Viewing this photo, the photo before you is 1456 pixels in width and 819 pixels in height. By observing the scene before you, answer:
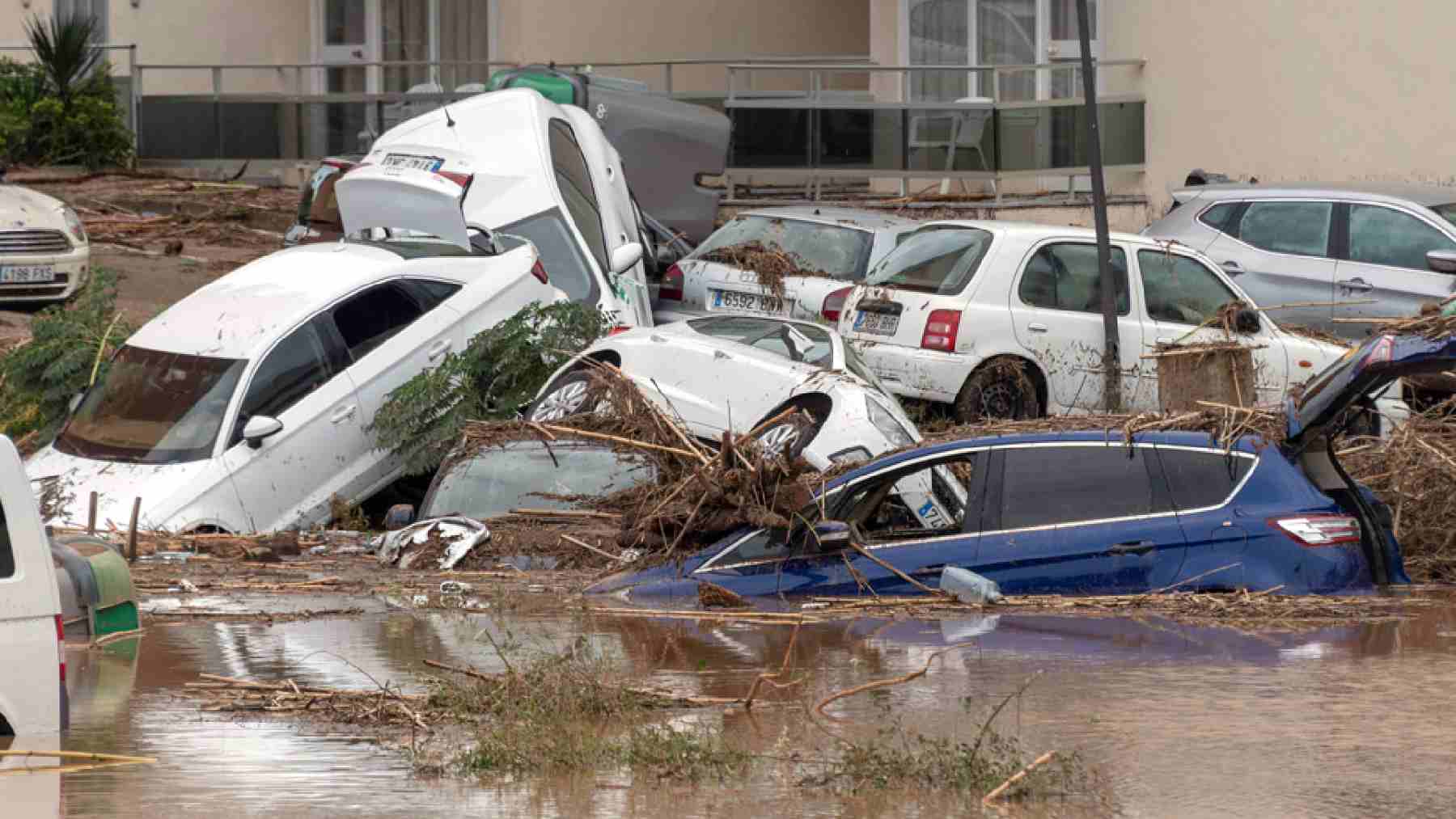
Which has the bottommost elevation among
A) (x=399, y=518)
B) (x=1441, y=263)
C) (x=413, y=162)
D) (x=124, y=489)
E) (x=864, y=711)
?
(x=864, y=711)

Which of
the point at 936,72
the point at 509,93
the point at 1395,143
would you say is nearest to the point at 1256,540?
the point at 509,93

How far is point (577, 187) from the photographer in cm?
1778

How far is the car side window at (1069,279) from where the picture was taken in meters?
15.6

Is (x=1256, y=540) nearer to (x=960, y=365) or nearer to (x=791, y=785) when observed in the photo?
(x=791, y=785)

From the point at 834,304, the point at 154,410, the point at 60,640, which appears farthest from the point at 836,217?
the point at 60,640

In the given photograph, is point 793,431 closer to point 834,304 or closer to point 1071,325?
point 1071,325

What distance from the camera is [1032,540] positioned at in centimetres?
1052

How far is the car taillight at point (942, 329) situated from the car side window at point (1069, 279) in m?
0.59

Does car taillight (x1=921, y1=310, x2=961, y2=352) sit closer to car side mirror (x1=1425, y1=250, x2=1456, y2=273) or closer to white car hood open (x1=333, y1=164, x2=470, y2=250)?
white car hood open (x1=333, y1=164, x2=470, y2=250)

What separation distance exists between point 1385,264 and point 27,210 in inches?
449

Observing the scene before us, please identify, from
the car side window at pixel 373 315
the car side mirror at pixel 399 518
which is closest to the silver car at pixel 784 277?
the car side window at pixel 373 315

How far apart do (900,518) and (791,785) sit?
175 inches

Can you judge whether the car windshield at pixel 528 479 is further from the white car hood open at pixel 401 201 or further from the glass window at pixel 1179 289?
the glass window at pixel 1179 289

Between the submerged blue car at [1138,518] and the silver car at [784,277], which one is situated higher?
the silver car at [784,277]
